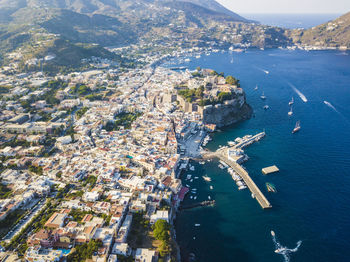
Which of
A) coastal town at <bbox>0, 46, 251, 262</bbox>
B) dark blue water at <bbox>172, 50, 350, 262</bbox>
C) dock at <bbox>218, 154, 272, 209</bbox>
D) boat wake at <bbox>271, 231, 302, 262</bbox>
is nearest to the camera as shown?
coastal town at <bbox>0, 46, 251, 262</bbox>

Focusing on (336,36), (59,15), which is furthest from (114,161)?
(336,36)

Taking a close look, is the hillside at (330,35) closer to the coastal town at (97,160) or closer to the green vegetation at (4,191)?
the coastal town at (97,160)

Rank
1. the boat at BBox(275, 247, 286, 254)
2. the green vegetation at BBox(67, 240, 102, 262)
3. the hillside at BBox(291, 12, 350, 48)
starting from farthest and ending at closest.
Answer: the hillside at BBox(291, 12, 350, 48)
the boat at BBox(275, 247, 286, 254)
the green vegetation at BBox(67, 240, 102, 262)

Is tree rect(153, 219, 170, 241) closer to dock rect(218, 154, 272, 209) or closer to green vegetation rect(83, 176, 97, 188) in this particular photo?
green vegetation rect(83, 176, 97, 188)

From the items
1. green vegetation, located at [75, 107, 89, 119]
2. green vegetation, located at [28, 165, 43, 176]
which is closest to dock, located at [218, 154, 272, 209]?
green vegetation, located at [28, 165, 43, 176]

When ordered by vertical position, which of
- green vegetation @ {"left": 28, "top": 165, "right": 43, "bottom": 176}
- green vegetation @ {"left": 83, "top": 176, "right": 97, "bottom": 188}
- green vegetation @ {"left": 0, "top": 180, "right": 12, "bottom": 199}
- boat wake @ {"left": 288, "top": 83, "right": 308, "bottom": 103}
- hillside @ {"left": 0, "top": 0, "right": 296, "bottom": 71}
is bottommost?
green vegetation @ {"left": 0, "top": 180, "right": 12, "bottom": 199}

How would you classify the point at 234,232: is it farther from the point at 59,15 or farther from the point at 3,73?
the point at 59,15

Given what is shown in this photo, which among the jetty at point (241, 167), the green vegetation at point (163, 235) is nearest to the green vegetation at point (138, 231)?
the green vegetation at point (163, 235)
